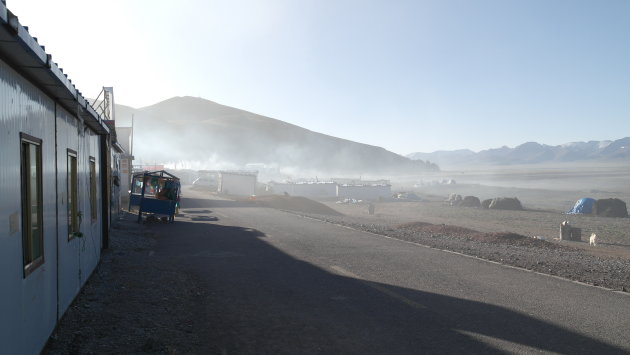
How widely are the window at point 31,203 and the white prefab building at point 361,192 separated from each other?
54.2m

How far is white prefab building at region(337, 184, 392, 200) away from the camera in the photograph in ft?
197

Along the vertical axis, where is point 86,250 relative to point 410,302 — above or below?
above

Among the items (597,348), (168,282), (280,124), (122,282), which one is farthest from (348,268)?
(280,124)

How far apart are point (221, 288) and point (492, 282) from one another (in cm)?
487

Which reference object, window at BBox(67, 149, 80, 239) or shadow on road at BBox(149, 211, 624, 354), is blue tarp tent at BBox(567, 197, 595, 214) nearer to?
shadow on road at BBox(149, 211, 624, 354)

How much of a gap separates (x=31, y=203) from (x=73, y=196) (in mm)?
3336

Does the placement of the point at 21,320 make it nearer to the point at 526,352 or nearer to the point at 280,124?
the point at 526,352

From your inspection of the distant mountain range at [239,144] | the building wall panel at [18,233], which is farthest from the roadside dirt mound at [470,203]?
the distant mountain range at [239,144]

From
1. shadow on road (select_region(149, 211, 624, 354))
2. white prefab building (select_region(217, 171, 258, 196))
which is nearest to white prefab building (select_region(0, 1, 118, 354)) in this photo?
shadow on road (select_region(149, 211, 624, 354))

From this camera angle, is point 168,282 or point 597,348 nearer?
point 597,348

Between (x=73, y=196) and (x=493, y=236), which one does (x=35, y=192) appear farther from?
(x=493, y=236)

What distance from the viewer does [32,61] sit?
5062 mm

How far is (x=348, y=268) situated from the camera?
38.0ft

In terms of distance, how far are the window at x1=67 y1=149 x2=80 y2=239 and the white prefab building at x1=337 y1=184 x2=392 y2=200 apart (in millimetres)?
51434
